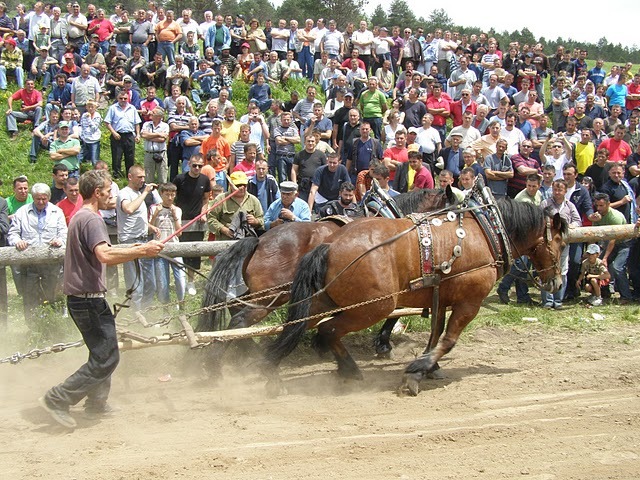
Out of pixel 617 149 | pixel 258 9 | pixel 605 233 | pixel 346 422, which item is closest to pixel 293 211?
pixel 346 422

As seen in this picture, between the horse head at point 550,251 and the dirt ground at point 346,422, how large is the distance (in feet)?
2.94


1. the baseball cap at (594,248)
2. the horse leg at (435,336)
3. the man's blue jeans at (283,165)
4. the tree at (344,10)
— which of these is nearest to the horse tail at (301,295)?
the horse leg at (435,336)

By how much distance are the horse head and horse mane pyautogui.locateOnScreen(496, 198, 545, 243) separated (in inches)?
5.6

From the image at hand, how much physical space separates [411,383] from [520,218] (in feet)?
6.88

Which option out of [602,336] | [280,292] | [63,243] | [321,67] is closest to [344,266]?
[280,292]

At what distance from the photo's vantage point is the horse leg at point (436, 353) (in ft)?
23.4

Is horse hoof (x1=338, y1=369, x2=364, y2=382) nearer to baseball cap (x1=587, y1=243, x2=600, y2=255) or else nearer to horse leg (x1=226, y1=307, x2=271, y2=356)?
horse leg (x1=226, y1=307, x2=271, y2=356)

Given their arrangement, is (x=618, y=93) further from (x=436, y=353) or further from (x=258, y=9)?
(x=258, y=9)

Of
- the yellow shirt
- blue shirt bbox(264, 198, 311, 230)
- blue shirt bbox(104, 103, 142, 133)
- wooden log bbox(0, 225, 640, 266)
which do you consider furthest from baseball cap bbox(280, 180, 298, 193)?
the yellow shirt

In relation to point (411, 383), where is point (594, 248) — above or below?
above

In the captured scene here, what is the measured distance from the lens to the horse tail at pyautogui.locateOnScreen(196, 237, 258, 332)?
24.7 feet

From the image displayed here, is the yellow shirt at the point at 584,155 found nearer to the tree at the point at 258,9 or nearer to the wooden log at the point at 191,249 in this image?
the wooden log at the point at 191,249

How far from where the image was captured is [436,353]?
7.28 meters

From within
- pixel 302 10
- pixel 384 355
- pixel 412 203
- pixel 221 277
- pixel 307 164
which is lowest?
pixel 384 355
